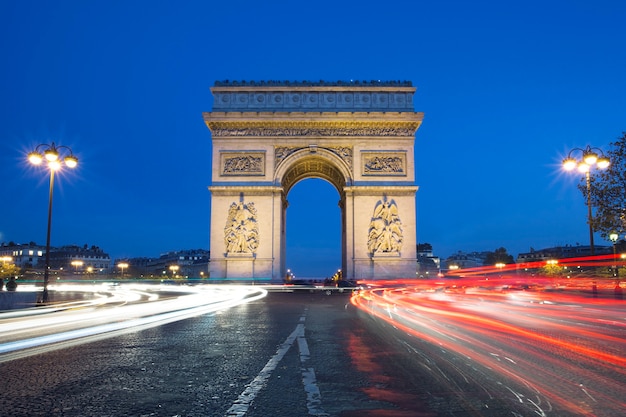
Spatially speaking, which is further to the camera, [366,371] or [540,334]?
[540,334]

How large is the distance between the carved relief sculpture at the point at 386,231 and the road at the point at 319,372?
2554 cm

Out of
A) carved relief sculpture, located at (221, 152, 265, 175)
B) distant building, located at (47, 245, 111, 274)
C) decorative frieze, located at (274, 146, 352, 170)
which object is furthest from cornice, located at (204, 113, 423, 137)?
distant building, located at (47, 245, 111, 274)

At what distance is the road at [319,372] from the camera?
350cm

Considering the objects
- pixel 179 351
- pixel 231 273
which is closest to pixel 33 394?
pixel 179 351

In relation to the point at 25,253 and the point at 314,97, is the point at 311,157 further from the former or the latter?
the point at 25,253

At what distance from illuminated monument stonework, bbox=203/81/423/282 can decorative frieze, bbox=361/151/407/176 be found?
0.07 m

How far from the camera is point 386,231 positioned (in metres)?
34.3

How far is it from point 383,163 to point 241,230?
10.6 meters

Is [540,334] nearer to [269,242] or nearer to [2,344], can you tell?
[2,344]

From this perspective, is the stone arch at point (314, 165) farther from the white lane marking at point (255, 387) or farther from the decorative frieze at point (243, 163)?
the white lane marking at point (255, 387)

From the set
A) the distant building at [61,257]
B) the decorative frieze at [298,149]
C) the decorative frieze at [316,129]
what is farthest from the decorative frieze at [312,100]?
the distant building at [61,257]

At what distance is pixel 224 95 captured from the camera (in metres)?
35.5

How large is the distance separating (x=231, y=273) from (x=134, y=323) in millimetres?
24777

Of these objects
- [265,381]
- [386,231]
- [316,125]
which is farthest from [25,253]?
[265,381]
